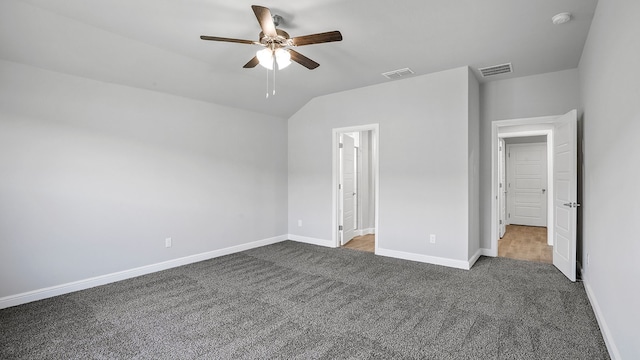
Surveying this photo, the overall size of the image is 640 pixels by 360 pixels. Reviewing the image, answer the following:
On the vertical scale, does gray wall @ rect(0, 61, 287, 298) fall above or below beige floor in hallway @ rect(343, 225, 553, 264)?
above

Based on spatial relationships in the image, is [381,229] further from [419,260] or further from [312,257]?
[312,257]

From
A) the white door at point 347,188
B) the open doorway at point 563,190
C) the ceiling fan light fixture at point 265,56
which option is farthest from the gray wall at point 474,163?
the ceiling fan light fixture at point 265,56

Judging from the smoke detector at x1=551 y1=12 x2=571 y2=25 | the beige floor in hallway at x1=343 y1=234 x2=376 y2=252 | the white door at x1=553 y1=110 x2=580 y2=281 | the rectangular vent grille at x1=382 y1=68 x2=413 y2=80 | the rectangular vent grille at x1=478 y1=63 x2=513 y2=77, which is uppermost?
the rectangular vent grille at x1=382 y1=68 x2=413 y2=80

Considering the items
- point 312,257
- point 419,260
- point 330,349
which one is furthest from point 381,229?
point 330,349

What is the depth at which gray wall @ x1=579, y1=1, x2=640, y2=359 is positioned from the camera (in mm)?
1655

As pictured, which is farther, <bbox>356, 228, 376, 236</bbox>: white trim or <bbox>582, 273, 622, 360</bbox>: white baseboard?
<bbox>356, 228, 376, 236</bbox>: white trim

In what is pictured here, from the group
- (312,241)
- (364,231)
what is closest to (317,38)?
(312,241)

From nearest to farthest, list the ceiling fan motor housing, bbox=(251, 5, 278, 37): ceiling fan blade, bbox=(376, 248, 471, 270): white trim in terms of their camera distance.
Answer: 1. bbox=(251, 5, 278, 37): ceiling fan blade
2. the ceiling fan motor housing
3. bbox=(376, 248, 471, 270): white trim

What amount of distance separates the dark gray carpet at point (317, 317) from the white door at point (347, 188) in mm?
1642

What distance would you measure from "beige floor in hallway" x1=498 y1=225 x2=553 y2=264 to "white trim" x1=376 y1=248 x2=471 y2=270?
117 centimetres

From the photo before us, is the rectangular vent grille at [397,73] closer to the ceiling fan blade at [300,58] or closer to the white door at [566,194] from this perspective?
the ceiling fan blade at [300,58]

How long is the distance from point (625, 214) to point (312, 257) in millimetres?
3575

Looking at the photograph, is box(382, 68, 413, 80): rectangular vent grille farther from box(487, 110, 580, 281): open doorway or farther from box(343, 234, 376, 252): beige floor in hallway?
box(343, 234, 376, 252): beige floor in hallway

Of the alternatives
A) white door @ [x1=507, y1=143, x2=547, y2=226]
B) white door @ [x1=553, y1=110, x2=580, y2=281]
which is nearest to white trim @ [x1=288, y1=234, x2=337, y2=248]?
white door @ [x1=553, y1=110, x2=580, y2=281]
